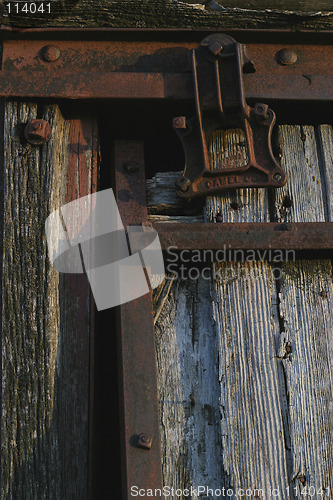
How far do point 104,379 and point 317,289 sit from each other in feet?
2.17

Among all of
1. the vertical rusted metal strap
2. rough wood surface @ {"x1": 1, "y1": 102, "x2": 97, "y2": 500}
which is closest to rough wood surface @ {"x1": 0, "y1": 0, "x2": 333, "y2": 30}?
rough wood surface @ {"x1": 1, "y1": 102, "x2": 97, "y2": 500}

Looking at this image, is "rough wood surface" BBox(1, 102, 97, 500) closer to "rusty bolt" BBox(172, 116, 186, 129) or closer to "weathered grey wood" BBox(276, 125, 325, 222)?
"rusty bolt" BBox(172, 116, 186, 129)

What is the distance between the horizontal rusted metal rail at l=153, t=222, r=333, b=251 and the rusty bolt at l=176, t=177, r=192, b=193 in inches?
4.6

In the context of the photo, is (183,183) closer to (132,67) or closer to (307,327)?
(132,67)

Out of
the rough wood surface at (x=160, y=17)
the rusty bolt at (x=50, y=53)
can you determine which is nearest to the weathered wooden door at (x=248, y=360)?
the rough wood surface at (x=160, y=17)

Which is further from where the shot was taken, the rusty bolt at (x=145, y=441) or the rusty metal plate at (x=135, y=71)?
the rusty metal plate at (x=135, y=71)

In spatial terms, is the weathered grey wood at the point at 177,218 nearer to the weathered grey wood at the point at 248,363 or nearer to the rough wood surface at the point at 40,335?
the weathered grey wood at the point at 248,363

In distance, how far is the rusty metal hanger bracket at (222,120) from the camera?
175 cm

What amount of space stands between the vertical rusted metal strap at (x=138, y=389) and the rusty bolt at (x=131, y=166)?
10 centimetres

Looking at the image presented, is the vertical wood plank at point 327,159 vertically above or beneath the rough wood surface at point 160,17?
beneath

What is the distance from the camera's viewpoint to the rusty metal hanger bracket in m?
1.75

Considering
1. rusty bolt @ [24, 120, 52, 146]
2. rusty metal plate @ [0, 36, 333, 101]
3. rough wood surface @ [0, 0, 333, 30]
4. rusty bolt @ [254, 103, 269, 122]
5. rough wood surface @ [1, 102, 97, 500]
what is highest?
rough wood surface @ [0, 0, 333, 30]

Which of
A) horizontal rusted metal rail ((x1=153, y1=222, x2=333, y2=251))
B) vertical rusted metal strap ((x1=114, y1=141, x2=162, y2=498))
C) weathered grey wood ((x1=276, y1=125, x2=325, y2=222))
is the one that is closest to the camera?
vertical rusted metal strap ((x1=114, y1=141, x2=162, y2=498))

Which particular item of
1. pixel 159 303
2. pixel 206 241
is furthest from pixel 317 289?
pixel 159 303
